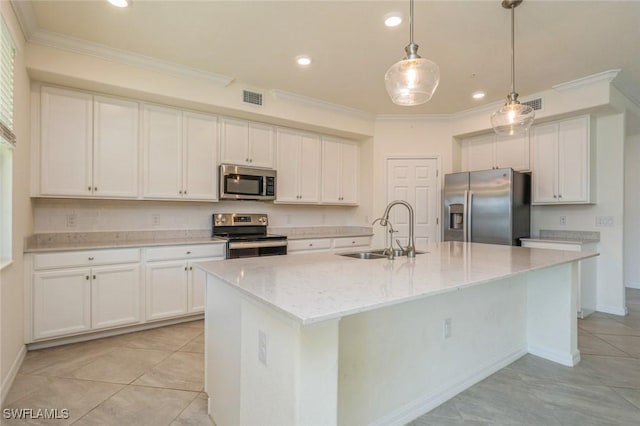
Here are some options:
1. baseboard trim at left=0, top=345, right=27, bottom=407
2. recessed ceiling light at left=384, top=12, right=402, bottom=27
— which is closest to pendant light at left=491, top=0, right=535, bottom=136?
recessed ceiling light at left=384, top=12, right=402, bottom=27

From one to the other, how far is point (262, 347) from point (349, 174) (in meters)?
3.91

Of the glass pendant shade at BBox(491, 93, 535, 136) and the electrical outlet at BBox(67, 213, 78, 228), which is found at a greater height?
the glass pendant shade at BBox(491, 93, 535, 136)

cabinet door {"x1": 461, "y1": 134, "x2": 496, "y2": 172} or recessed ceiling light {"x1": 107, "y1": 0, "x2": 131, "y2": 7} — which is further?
cabinet door {"x1": 461, "y1": 134, "x2": 496, "y2": 172}

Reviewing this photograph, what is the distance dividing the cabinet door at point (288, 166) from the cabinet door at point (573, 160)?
3.26 meters

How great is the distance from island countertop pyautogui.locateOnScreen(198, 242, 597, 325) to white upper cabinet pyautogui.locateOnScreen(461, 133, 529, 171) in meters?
2.27

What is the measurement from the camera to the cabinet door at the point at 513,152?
421 cm

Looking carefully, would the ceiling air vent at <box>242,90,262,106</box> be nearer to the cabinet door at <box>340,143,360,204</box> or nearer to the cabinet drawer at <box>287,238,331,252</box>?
the cabinet door at <box>340,143,360,204</box>

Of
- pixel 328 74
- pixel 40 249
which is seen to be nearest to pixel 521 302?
pixel 328 74

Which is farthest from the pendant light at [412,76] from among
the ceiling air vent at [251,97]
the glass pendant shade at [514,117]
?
the ceiling air vent at [251,97]

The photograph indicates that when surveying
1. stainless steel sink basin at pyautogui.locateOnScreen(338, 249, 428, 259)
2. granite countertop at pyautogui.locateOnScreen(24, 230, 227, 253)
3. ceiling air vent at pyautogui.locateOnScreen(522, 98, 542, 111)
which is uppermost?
ceiling air vent at pyautogui.locateOnScreen(522, 98, 542, 111)

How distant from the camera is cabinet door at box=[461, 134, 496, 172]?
458cm

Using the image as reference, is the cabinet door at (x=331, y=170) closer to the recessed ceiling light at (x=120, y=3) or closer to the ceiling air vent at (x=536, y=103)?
the ceiling air vent at (x=536, y=103)

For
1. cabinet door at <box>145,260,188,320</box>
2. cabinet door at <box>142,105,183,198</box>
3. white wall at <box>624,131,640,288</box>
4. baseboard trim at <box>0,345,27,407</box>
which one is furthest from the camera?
white wall at <box>624,131,640,288</box>

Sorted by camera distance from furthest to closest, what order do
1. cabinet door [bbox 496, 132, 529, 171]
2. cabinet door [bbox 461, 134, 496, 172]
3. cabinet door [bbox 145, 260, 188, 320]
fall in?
cabinet door [bbox 461, 134, 496, 172] < cabinet door [bbox 496, 132, 529, 171] < cabinet door [bbox 145, 260, 188, 320]
